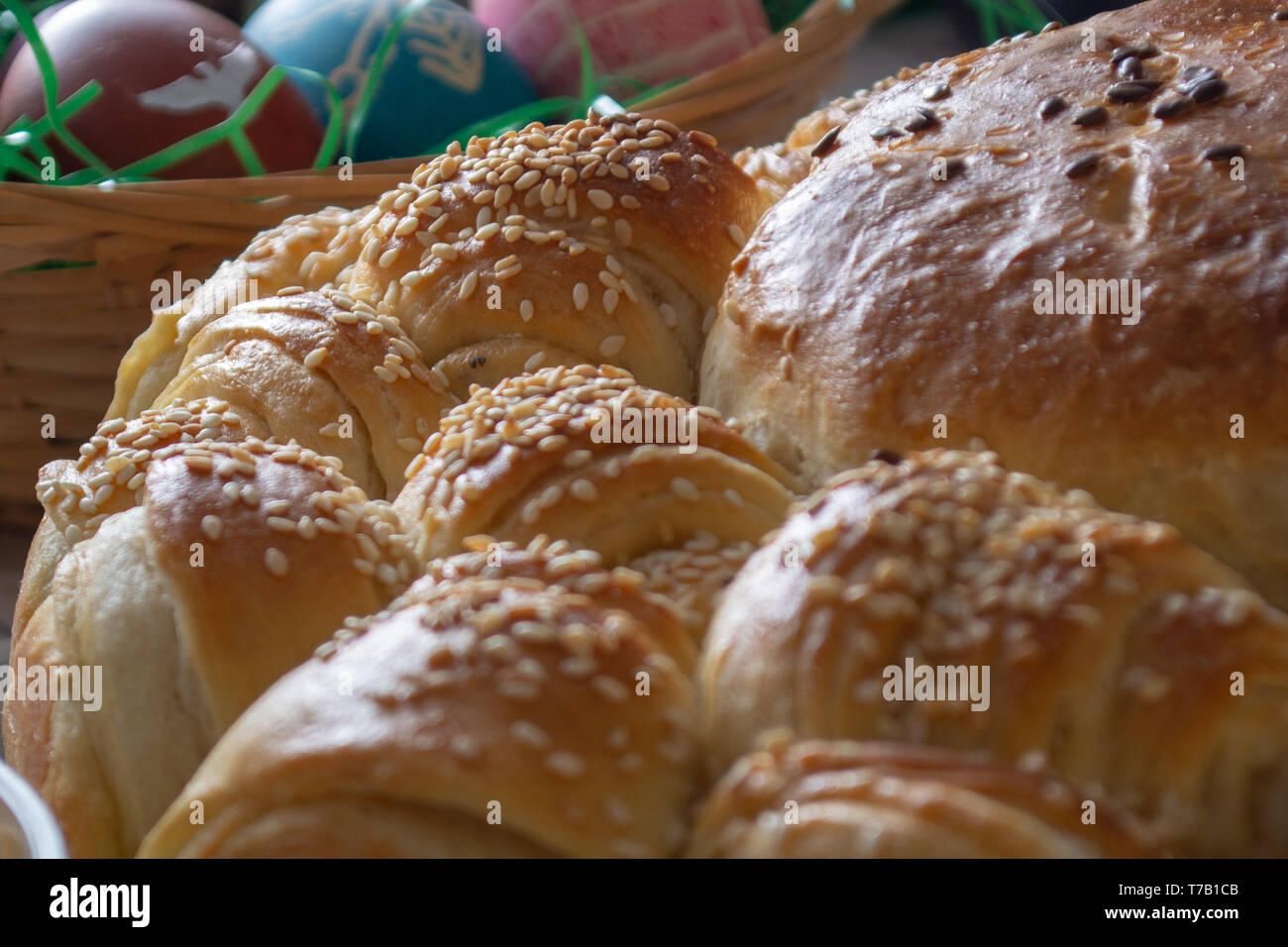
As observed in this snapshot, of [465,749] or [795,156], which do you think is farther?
[795,156]

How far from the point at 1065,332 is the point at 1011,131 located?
38 centimetres

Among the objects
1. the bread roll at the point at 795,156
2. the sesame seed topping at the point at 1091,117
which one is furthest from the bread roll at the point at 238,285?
the sesame seed topping at the point at 1091,117

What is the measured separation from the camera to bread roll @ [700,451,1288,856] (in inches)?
39.3

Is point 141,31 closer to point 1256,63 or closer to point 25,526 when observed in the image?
point 25,526

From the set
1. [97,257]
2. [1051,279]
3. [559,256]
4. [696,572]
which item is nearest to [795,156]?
[559,256]

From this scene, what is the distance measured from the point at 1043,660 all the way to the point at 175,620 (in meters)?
0.81

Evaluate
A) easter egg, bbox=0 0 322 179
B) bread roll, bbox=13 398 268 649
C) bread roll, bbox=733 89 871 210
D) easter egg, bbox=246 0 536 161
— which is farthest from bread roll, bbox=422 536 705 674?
easter egg, bbox=246 0 536 161

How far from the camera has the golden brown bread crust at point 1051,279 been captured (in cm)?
126

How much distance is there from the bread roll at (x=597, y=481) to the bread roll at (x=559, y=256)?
0.89 feet

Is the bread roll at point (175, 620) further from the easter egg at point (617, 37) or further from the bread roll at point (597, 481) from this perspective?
the easter egg at point (617, 37)

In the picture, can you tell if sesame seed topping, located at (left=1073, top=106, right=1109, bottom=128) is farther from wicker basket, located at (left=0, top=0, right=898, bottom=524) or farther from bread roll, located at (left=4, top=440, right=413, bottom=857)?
wicker basket, located at (left=0, top=0, right=898, bottom=524)

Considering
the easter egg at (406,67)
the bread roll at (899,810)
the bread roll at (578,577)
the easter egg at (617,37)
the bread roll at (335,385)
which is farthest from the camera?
the easter egg at (617,37)

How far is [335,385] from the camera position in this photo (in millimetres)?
1626

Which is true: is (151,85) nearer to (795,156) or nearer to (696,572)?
(795,156)
